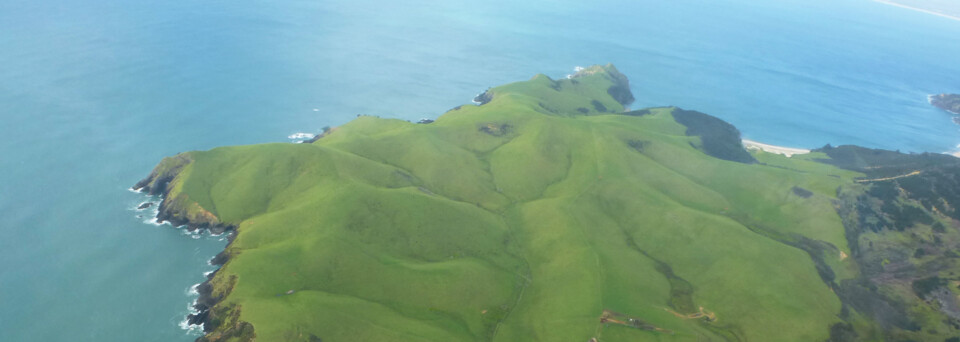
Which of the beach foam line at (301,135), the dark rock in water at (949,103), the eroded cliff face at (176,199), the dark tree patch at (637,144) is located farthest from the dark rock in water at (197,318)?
the dark rock in water at (949,103)

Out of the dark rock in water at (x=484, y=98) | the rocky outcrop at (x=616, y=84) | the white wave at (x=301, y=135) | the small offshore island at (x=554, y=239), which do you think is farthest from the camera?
the rocky outcrop at (x=616, y=84)

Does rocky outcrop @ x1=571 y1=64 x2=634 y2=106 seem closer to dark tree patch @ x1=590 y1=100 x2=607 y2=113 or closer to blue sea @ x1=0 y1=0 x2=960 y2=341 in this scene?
blue sea @ x1=0 y1=0 x2=960 y2=341

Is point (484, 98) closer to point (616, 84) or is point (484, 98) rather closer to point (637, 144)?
point (616, 84)

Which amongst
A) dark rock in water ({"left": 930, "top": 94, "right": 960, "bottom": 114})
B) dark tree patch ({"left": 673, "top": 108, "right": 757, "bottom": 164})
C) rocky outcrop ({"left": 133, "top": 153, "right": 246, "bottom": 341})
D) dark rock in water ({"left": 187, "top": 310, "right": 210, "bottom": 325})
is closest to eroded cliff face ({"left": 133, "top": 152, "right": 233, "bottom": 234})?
rocky outcrop ({"left": 133, "top": 153, "right": 246, "bottom": 341})

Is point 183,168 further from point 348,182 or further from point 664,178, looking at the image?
point 664,178

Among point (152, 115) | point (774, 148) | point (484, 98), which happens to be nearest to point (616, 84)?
point (484, 98)

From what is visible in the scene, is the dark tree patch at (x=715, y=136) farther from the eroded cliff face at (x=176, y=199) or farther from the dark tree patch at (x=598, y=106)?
the eroded cliff face at (x=176, y=199)

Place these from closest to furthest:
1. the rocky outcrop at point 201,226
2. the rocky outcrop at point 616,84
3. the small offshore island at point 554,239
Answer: the rocky outcrop at point 201,226
the small offshore island at point 554,239
the rocky outcrop at point 616,84

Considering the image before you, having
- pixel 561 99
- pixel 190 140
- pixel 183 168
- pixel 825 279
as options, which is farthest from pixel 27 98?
pixel 825 279

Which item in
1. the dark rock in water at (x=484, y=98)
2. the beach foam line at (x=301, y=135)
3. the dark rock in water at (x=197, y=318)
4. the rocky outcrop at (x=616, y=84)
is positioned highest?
the rocky outcrop at (x=616, y=84)
